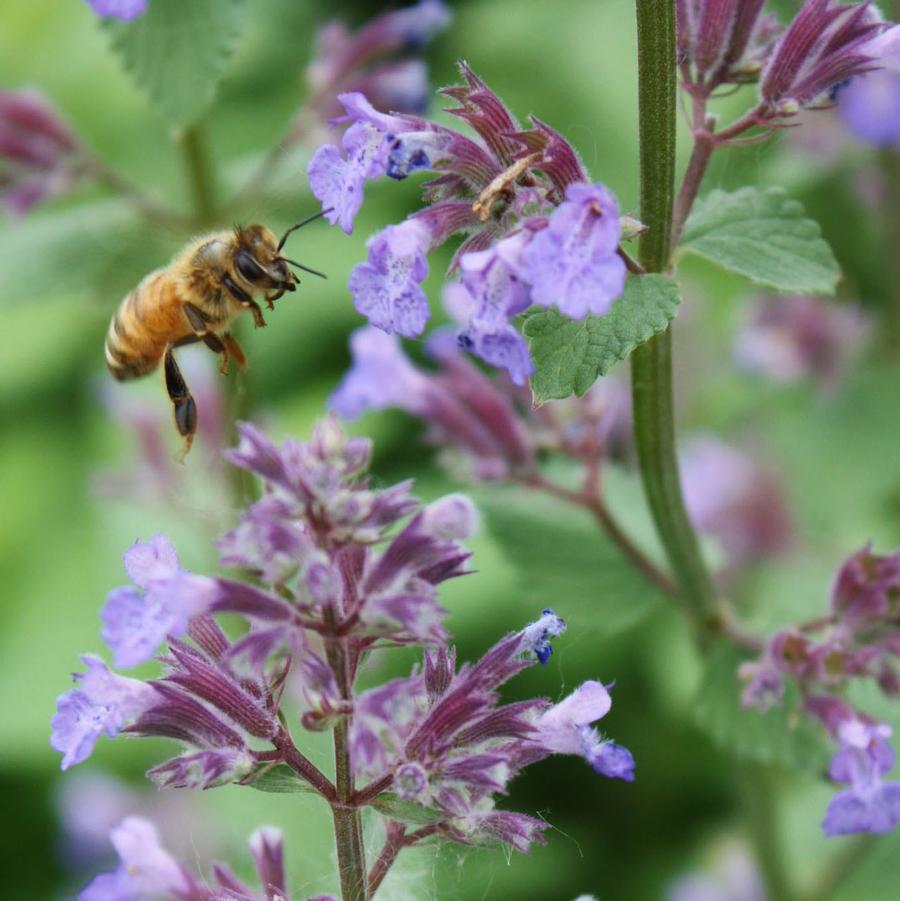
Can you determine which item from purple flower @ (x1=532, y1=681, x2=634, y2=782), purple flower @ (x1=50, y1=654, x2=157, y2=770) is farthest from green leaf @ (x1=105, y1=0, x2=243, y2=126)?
purple flower @ (x1=532, y1=681, x2=634, y2=782)

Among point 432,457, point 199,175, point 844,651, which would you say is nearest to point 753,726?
point 844,651

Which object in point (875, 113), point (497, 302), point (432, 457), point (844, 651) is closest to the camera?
point (497, 302)

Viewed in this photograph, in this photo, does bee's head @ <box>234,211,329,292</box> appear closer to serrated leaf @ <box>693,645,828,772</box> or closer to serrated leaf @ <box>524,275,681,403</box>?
Result: serrated leaf @ <box>524,275,681,403</box>

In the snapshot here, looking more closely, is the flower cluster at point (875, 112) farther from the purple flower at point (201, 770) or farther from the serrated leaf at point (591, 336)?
the purple flower at point (201, 770)

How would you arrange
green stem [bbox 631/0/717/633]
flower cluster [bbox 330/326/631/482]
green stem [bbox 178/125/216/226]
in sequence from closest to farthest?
green stem [bbox 631/0/717/633] < flower cluster [bbox 330/326/631/482] < green stem [bbox 178/125/216/226]

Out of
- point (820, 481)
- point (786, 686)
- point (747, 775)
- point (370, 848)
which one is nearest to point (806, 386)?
point (820, 481)

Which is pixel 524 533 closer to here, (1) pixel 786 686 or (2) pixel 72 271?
(1) pixel 786 686

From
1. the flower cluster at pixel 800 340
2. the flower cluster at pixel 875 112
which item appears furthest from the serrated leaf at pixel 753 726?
the flower cluster at pixel 875 112

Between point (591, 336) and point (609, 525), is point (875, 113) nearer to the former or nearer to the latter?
point (609, 525)
